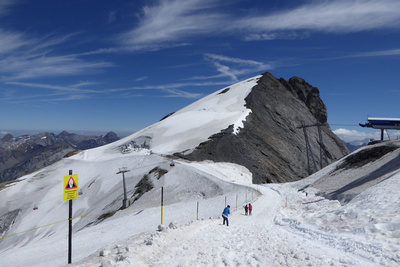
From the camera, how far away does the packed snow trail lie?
9867 millimetres

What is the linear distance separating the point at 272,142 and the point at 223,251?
183ft

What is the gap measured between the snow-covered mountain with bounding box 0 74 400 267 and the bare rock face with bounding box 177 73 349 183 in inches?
28.2

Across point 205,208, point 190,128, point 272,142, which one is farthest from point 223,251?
point 190,128

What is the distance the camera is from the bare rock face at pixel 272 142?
5434 cm

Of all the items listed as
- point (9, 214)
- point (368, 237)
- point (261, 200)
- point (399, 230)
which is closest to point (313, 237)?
point (368, 237)

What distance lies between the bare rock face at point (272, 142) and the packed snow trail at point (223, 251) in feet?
117

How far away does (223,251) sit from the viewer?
11555mm

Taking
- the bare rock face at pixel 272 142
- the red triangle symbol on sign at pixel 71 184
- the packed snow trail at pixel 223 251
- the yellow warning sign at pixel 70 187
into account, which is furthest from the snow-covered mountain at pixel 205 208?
the red triangle symbol on sign at pixel 71 184

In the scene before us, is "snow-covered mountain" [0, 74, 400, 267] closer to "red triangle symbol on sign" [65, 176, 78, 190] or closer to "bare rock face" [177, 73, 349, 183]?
"bare rock face" [177, 73, 349, 183]

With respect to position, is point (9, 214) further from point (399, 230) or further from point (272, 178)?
point (399, 230)

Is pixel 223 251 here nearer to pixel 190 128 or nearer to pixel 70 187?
pixel 70 187

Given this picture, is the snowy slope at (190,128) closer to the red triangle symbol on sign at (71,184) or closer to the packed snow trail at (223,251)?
the packed snow trail at (223,251)

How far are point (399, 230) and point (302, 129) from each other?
73.6 m

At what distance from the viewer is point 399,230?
37.2ft
